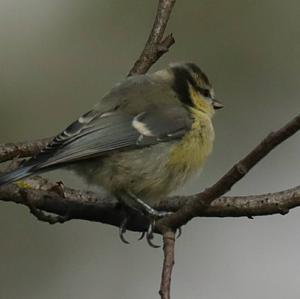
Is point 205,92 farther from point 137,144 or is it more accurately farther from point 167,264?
point 167,264

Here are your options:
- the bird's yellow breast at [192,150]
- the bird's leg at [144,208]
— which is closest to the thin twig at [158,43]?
the bird's yellow breast at [192,150]

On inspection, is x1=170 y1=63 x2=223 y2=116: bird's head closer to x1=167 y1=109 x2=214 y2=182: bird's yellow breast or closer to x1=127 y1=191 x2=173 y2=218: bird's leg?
x1=167 y1=109 x2=214 y2=182: bird's yellow breast

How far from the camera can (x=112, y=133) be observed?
6.85 ft

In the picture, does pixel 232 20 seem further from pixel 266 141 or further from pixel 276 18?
pixel 266 141

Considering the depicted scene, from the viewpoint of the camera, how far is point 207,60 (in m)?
3.24

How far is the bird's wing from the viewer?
2.00m

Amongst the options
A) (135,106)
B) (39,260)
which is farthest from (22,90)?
(135,106)

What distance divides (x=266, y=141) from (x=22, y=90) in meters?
1.94

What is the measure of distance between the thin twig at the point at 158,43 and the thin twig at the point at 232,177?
65 centimetres

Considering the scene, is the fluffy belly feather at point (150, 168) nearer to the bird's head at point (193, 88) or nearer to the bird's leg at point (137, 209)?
the bird's leg at point (137, 209)

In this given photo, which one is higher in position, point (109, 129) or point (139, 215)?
point (109, 129)

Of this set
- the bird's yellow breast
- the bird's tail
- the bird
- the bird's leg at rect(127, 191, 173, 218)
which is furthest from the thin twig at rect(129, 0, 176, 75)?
the bird's tail

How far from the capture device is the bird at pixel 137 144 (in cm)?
Answer: 204

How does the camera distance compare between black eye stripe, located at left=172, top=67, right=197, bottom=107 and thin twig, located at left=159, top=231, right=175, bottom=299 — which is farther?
black eye stripe, located at left=172, top=67, right=197, bottom=107
